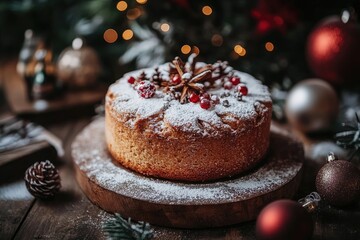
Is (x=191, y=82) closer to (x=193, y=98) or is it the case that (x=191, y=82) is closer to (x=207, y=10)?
(x=193, y=98)

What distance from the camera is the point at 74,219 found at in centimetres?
175

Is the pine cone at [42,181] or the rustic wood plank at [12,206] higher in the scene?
the pine cone at [42,181]

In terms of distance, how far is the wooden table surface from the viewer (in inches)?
65.3

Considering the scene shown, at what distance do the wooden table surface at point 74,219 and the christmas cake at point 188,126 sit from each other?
8.1 inches

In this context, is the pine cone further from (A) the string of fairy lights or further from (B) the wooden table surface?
(A) the string of fairy lights

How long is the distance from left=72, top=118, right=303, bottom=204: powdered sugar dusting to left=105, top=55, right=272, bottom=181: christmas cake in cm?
4

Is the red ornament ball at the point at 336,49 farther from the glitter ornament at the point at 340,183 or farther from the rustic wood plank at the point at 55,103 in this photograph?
the rustic wood plank at the point at 55,103

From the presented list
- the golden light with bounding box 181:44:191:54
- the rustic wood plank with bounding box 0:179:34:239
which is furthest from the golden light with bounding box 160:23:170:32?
the rustic wood plank with bounding box 0:179:34:239

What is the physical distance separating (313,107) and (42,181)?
131cm

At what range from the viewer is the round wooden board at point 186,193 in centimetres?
164

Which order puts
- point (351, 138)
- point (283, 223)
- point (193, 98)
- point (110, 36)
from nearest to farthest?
point (283, 223) < point (193, 98) < point (351, 138) < point (110, 36)

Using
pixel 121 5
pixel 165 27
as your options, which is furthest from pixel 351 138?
pixel 121 5

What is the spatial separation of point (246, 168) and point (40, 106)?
1.28m

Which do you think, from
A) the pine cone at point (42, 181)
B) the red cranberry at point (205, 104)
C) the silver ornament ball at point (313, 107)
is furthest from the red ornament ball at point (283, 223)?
the silver ornament ball at point (313, 107)
